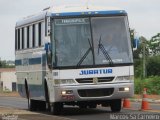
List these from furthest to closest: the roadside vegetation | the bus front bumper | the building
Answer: the building, the roadside vegetation, the bus front bumper

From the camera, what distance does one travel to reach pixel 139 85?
5475 cm

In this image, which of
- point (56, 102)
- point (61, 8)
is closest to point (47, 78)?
point (56, 102)

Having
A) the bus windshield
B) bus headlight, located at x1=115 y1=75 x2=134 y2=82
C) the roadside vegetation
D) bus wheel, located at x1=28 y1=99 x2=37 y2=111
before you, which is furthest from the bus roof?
the roadside vegetation

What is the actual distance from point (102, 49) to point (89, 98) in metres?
1.62

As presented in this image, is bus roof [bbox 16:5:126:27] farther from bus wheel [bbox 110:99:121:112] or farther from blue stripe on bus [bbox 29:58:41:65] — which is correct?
bus wheel [bbox 110:99:121:112]

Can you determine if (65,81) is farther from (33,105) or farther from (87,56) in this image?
(33,105)

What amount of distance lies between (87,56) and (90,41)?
0.50 meters

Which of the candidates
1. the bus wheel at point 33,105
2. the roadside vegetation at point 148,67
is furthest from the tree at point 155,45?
the bus wheel at point 33,105

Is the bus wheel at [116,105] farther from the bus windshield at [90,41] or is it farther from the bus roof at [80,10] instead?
the bus roof at [80,10]

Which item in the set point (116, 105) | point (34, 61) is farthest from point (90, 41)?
point (34, 61)

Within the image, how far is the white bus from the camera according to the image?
68.1ft

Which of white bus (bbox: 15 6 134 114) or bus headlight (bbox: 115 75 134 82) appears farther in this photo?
bus headlight (bbox: 115 75 134 82)

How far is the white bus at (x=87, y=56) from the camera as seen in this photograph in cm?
2075

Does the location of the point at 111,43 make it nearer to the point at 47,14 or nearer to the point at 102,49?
the point at 102,49
